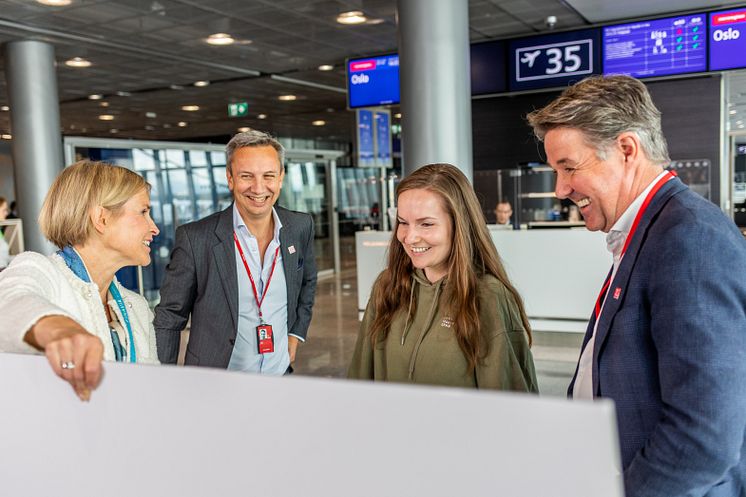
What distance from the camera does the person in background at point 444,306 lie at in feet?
6.02

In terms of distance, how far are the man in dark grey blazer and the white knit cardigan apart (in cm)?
81

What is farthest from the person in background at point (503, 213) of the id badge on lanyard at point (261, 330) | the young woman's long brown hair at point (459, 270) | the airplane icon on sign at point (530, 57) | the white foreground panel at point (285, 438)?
the white foreground panel at point (285, 438)

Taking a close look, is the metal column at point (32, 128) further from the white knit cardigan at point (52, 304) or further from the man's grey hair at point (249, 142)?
the white knit cardigan at point (52, 304)

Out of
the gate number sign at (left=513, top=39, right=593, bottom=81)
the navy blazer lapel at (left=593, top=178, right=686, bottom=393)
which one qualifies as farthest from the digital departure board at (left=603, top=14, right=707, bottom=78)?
the navy blazer lapel at (left=593, top=178, right=686, bottom=393)

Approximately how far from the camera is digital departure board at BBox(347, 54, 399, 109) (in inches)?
306

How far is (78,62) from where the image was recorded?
9469 millimetres

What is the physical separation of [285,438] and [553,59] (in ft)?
23.8

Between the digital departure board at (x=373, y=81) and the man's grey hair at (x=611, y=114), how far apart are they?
6.42 meters

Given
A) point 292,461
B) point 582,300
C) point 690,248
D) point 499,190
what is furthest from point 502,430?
point 499,190

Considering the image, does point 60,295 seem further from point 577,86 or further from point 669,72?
point 669,72

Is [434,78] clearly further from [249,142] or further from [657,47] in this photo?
[657,47]

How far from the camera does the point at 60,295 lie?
1436mm

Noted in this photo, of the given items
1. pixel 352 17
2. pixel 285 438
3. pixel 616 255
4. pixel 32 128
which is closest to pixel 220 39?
pixel 352 17

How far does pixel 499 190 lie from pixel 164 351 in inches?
259
